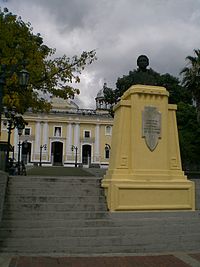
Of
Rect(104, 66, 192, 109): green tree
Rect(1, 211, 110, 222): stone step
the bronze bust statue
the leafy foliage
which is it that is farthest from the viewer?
Rect(104, 66, 192, 109): green tree

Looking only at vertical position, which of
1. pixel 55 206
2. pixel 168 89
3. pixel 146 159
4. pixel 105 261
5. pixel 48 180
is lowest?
pixel 105 261

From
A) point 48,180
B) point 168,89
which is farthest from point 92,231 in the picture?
point 168,89

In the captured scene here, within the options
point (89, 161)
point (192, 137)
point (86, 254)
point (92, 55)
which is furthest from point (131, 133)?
point (89, 161)

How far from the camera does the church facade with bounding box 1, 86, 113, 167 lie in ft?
219

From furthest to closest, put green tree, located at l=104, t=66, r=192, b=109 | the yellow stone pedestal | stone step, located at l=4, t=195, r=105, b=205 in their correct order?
green tree, located at l=104, t=66, r=192, b=109 → the yellow stone pedestal → stone step, located at l=4, t=195, r=105, b=205

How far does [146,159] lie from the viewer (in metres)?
11.0

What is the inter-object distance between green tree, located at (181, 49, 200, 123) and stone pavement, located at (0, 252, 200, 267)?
21.0m

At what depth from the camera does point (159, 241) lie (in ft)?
29.0

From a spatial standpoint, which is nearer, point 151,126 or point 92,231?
point 92,231

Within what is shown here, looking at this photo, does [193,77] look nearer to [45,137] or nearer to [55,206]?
[55,206]

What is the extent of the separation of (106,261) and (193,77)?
22.7 m

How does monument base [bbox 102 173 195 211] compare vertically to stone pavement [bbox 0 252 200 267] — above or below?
above

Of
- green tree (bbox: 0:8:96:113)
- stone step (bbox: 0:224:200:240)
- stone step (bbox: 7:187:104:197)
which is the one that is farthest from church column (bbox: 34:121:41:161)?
stone step (bbox: 0:224:200:240)

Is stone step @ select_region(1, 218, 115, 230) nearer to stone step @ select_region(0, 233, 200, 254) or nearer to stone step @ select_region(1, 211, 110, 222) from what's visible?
stone step @ select_region(1, 211, 110, 222)
